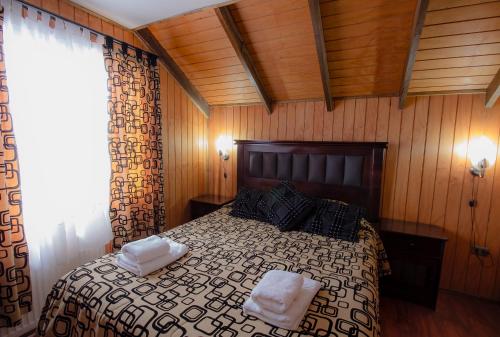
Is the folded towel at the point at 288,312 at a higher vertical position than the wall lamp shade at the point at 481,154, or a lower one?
lower

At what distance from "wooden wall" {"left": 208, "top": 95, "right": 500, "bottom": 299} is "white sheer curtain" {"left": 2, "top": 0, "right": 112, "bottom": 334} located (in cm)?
248

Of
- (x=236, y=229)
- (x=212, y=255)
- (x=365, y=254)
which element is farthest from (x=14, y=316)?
(x=365, y=254)

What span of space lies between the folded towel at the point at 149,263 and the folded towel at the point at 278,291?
705 mm

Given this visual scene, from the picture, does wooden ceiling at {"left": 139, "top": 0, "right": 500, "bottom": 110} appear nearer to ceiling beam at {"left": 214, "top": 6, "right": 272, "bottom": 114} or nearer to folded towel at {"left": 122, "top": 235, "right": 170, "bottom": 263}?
ceiling beam at {"left": 214, "top": 6, "right": 272, "bottom": 114}

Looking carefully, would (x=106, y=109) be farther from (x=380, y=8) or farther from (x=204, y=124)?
(x=380, y=8)

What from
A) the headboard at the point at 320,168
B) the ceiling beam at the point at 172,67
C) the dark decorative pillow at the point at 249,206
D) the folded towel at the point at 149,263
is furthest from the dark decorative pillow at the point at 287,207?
the ceiling beam at the point at 172,67

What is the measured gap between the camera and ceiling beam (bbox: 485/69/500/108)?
215 cm

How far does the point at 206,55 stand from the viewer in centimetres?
282

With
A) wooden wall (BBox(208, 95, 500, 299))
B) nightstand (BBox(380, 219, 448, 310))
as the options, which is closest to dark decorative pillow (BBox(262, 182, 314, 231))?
nightstand (BBox(380, 219, 448, 310))

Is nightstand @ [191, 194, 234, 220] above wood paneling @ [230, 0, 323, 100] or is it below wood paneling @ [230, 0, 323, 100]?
below

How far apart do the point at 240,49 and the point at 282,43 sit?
422 mm

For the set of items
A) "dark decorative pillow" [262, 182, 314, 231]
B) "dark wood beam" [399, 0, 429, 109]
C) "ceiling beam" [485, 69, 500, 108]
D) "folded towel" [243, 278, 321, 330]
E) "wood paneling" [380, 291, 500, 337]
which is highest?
"dark wood beam" [399, 0, 429, 109]

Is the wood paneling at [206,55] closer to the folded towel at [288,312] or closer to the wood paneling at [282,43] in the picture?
the wood paneling at [282,43]

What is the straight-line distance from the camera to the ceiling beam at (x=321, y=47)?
1875mm
